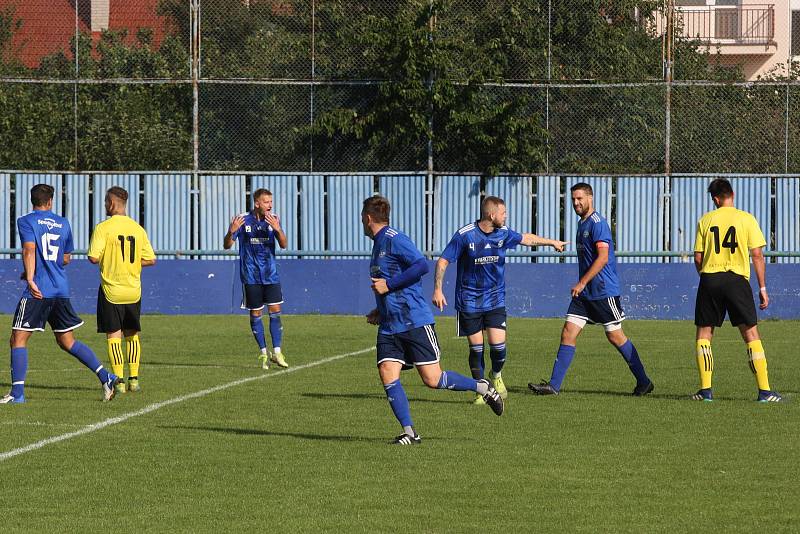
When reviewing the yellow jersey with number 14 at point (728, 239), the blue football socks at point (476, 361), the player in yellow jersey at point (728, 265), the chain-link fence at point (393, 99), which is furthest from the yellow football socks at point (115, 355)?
the chain-link fence at point (393, 99)

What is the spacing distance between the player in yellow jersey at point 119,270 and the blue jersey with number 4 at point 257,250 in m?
3.45

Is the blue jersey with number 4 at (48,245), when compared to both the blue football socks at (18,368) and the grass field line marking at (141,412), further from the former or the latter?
the grass field line marking at (141,412)

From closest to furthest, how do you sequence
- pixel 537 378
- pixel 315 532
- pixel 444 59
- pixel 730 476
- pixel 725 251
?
pixel 315 532 → pixel 730 476 → pixel 725 251 → pixel 537 378 → pixel 444 59

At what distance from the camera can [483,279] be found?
1257 cm

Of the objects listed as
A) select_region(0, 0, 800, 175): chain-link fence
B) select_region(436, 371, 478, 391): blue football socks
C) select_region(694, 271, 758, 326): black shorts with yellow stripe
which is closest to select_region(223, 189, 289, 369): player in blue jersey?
select_region(694, 271, 758, 326): black shorts with yellow stripe

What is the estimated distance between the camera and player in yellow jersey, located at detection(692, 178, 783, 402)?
39.7ft

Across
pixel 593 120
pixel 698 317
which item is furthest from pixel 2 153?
pixel 698 317

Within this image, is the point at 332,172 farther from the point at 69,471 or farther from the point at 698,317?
the point at 69,471

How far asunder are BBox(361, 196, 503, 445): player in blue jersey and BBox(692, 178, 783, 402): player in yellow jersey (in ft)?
11.0

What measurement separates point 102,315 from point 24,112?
17.2 meters

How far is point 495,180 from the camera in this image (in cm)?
2847

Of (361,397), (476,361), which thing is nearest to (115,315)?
(361,397)

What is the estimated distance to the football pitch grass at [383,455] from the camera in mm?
7340

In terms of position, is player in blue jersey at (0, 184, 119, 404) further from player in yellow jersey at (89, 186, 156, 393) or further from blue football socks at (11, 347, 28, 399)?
player in yellow jersey at (89, 186, 156, 393)
